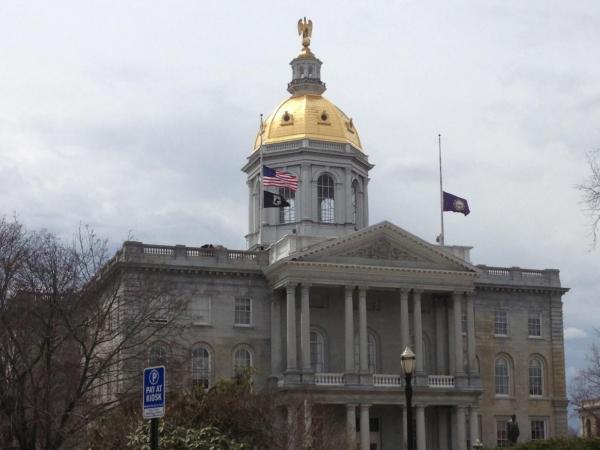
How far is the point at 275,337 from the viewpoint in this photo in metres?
68.9

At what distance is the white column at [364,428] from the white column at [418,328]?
14.2 ft

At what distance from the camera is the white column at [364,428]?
6556cm

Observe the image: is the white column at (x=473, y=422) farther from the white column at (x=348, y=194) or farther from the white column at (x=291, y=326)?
the white column at (x=348, y=194)

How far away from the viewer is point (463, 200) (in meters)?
72.8

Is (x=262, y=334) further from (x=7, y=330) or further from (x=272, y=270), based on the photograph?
(x=7, y=330)

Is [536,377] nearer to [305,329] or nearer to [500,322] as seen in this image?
[500,322]

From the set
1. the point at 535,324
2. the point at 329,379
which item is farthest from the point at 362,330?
the point at 535,324

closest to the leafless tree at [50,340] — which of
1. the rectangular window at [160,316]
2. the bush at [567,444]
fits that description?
the rectangular window at [160,316]

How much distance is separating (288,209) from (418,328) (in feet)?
44.1

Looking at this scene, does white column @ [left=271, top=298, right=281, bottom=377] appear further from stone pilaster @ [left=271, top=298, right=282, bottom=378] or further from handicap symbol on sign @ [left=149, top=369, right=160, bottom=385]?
handicap symbol on sign @ [left=149, top=369, right=160, bottom=385]

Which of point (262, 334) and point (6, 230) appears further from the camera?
point (262, 334)

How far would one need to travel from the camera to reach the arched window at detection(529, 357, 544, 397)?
7612 cm

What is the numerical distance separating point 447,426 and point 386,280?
32.8 ft

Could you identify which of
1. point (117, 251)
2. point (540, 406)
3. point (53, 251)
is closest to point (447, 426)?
point (540, 406)
